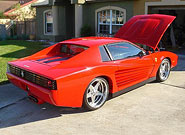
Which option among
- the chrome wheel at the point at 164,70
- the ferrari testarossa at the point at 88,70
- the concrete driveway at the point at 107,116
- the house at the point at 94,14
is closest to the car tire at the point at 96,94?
the ferrari testarossa at the point at 88,70

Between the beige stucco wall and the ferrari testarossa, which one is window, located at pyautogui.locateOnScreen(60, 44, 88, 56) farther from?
the beige stucco wall

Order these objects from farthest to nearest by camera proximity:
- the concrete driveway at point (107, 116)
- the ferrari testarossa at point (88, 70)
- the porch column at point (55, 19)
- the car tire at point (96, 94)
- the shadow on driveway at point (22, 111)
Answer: the porch column at point (55, 19) → the car tire at point (96, 94) → the shadow on driveway at point (22, 111) → the ferrari testarossa at point (88, 70) → the concrete driveway at point (107, 116)

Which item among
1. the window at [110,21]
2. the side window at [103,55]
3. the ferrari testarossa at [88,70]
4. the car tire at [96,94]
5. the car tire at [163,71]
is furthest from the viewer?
the window at [110,21]

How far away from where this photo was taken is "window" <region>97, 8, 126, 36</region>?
1332 centimetres

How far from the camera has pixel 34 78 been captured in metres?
4.24

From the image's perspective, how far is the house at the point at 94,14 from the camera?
39.3 feet

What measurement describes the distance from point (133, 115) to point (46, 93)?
172cm

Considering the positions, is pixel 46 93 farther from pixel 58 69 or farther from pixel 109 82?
pixel 109 82

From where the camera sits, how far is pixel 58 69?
4.13 m

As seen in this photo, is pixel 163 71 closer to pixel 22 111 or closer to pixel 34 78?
pixel 34 78

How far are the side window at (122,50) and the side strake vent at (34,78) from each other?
1641 mm

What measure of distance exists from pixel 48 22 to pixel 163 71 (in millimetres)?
13372

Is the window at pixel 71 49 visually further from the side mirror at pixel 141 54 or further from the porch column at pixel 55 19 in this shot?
the porch column at pixel 55 19

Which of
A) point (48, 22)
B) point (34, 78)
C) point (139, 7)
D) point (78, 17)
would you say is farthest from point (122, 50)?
point (48, 22)
